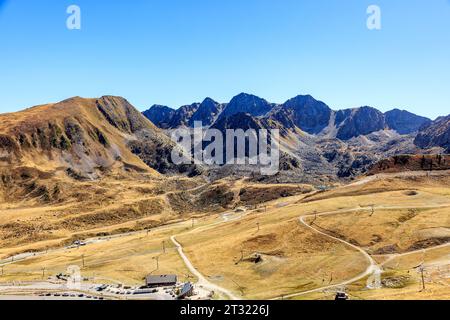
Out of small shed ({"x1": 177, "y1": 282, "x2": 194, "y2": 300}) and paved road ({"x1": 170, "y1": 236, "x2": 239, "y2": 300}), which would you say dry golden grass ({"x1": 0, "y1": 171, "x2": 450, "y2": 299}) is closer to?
paved road ({"x1": 170, "y1": 236, "x2": 239, "y2": 300})

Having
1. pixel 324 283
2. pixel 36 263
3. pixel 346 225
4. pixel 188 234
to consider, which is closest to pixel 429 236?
pixel 346 225

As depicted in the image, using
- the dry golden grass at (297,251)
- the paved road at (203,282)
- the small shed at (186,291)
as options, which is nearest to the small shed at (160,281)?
the paved road at (203,282)

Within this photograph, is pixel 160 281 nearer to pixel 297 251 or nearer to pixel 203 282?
pixel 203 282

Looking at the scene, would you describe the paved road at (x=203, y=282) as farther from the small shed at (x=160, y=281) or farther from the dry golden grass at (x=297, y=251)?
the small shed at (x=160, y=281)

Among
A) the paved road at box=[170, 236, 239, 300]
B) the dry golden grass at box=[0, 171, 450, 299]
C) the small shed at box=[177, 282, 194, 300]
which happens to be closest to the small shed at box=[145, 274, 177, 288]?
the paved road at box=[170, 236, 239, 300]

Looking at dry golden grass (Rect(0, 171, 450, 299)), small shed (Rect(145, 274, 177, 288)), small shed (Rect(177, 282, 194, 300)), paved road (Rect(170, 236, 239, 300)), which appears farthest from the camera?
small shed (Rect(145, 274, 177, 288))

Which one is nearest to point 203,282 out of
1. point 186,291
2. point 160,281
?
point 160,281

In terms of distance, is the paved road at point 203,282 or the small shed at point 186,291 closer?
the small shed at point 186,291
